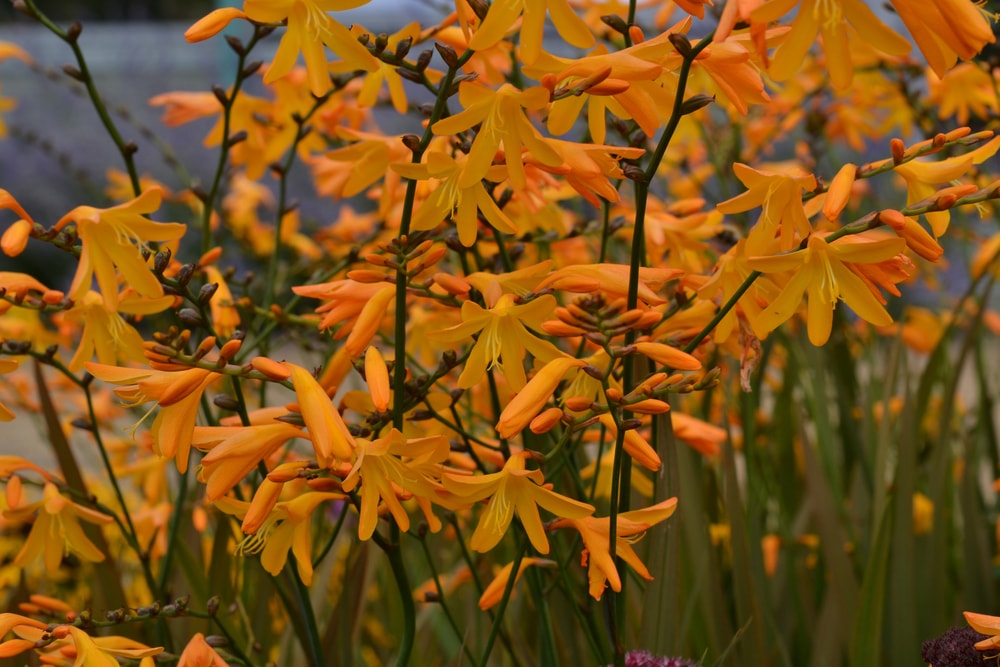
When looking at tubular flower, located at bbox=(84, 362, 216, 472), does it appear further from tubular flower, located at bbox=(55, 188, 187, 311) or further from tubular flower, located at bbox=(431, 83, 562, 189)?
tubular flower, located at bbox=(431, 83, 562, 189)

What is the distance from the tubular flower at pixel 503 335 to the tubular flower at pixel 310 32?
0.18 metres

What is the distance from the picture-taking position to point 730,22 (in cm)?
56

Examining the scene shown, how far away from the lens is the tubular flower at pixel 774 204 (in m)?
0.70

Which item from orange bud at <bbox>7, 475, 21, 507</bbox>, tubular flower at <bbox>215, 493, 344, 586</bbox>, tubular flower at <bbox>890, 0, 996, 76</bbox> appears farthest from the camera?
orange bud at <bbox>7, 475, 21, 507</bbox>

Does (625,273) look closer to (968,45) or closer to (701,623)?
(968,45)

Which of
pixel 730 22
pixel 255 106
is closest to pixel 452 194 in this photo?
pixel 730 22

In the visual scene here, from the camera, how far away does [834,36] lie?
0.59m

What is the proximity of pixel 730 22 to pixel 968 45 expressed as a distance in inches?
4.8

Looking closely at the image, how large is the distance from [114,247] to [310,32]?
196 mm

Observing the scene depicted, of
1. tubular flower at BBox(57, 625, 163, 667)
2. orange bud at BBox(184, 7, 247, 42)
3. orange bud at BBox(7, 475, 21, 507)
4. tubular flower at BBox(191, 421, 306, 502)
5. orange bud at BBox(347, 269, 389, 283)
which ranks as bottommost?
tubular flower at BBox(57, 625, 163, 667)

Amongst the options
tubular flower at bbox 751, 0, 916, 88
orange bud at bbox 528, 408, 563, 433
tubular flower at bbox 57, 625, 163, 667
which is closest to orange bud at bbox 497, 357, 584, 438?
orange bud at bbox 528, 408, 563, 433

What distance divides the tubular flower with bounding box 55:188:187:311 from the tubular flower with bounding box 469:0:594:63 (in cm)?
Result: 25

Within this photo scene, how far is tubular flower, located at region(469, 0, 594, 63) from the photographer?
0.62 m

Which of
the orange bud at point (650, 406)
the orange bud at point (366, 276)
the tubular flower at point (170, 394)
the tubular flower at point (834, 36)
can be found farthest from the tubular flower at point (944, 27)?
the tubular flower at point (170, 394)
